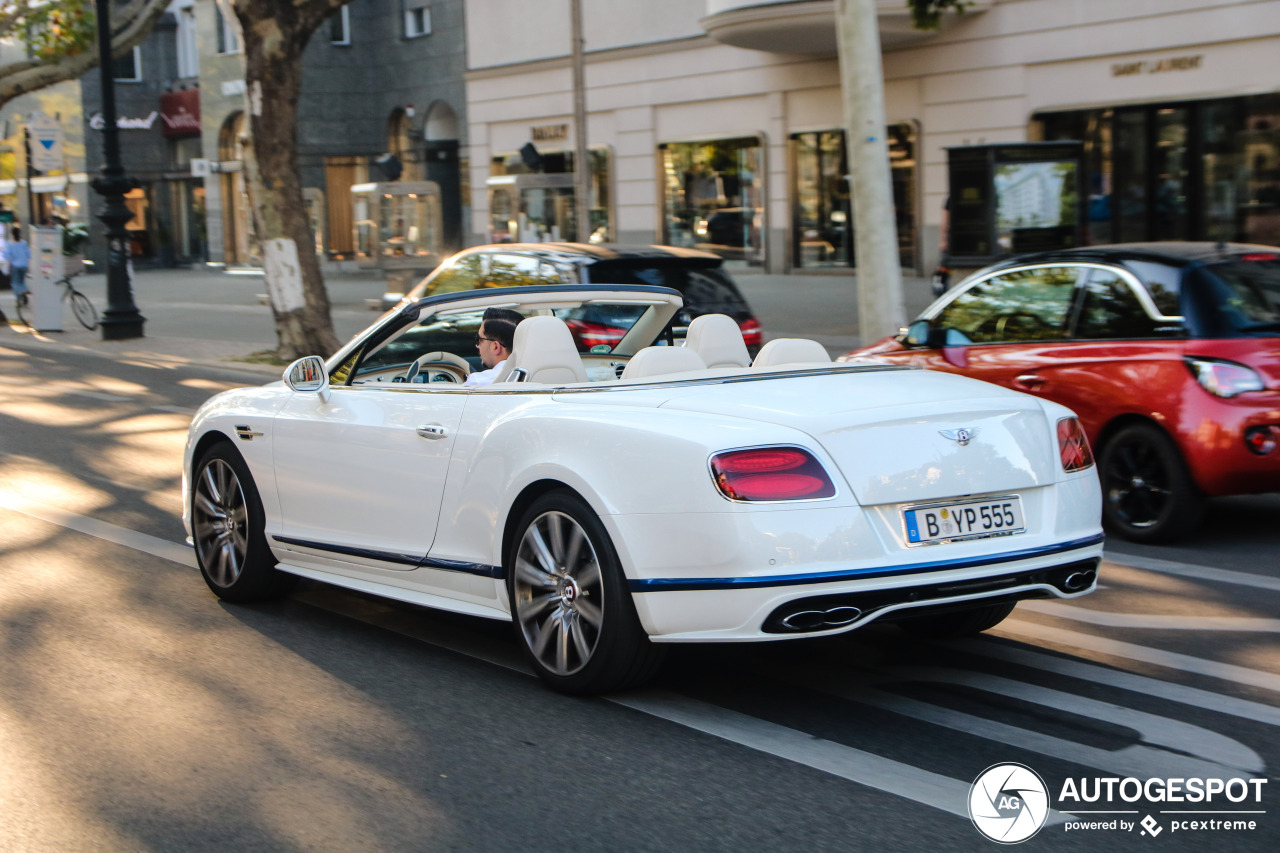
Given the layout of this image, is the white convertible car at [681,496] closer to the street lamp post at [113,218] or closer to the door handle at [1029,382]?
the door handle at [1029,382]

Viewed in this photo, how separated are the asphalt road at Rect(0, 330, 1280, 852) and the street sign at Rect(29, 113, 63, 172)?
911 inches

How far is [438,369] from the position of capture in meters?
6.54

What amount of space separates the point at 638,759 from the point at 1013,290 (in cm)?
515

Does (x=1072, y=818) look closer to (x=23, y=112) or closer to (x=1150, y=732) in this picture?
(x=1150, y=732)

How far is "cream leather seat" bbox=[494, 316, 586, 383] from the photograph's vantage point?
17.6 feet

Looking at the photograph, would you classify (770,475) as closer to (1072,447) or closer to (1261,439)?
(1072,447)

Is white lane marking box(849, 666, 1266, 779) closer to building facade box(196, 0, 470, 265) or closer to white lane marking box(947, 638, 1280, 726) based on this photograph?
white lane marking box(947, 638, 1280, 726)

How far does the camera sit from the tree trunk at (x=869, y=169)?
44.6 feet

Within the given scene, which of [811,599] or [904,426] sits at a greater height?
[904,426]

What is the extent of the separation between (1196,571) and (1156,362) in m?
1.19

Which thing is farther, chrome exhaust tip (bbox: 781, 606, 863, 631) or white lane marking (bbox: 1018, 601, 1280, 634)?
white lane marking (bbox: 1018, 601, 1280, 634)

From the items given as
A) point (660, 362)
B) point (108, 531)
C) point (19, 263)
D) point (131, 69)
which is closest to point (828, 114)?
point (19, 263)

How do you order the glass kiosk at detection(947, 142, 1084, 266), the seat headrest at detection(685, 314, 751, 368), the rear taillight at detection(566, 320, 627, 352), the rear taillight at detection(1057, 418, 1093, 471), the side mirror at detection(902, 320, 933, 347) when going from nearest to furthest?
the rear taillight at detection(1057, 418, 1093, 471) → the seat headrest at detection(685, 314, 751, 368) → the rear taillight at detection(566, 320, 627, 352) → the side mirror at detection(902, 320, 933, 347) → the glass kiosk at detection(947, 142, 1084, 266)

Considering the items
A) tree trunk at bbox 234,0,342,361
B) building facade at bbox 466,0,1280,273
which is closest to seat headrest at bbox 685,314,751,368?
tree trunk at bbox 234,0,342,361
